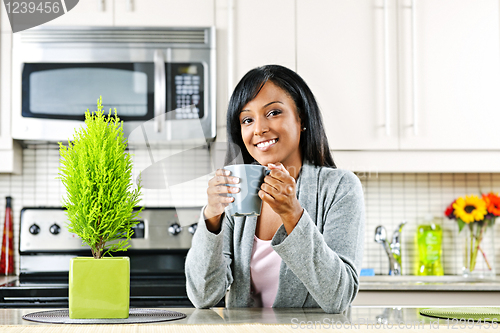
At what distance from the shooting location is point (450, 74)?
223cm

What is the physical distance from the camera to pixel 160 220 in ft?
7.12

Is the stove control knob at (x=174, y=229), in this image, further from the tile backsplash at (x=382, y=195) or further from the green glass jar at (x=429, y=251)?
the green glass jar at (x=429, y=251)

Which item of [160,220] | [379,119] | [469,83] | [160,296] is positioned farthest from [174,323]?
[469,83]

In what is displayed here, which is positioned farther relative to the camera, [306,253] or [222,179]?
[306,253]

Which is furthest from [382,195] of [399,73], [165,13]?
[165,13]

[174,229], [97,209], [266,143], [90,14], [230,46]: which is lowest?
[174,229]

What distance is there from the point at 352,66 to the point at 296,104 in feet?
3.51

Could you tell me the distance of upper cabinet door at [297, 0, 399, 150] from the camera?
2203mm

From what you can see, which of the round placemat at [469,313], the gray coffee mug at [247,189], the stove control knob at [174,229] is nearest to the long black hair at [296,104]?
the gray coffee mug at [247,189]

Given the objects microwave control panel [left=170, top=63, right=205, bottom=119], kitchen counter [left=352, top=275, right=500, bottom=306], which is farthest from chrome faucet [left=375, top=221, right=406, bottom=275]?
microwave control panel [left=170, top=63, right=205, bottom=119]

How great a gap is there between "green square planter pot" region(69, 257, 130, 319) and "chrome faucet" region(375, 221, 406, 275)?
1.77 m

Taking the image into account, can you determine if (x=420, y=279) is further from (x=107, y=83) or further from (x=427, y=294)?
(x=107, y=83)

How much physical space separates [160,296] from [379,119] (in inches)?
45.7

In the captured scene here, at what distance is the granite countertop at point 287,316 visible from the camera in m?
0.84
